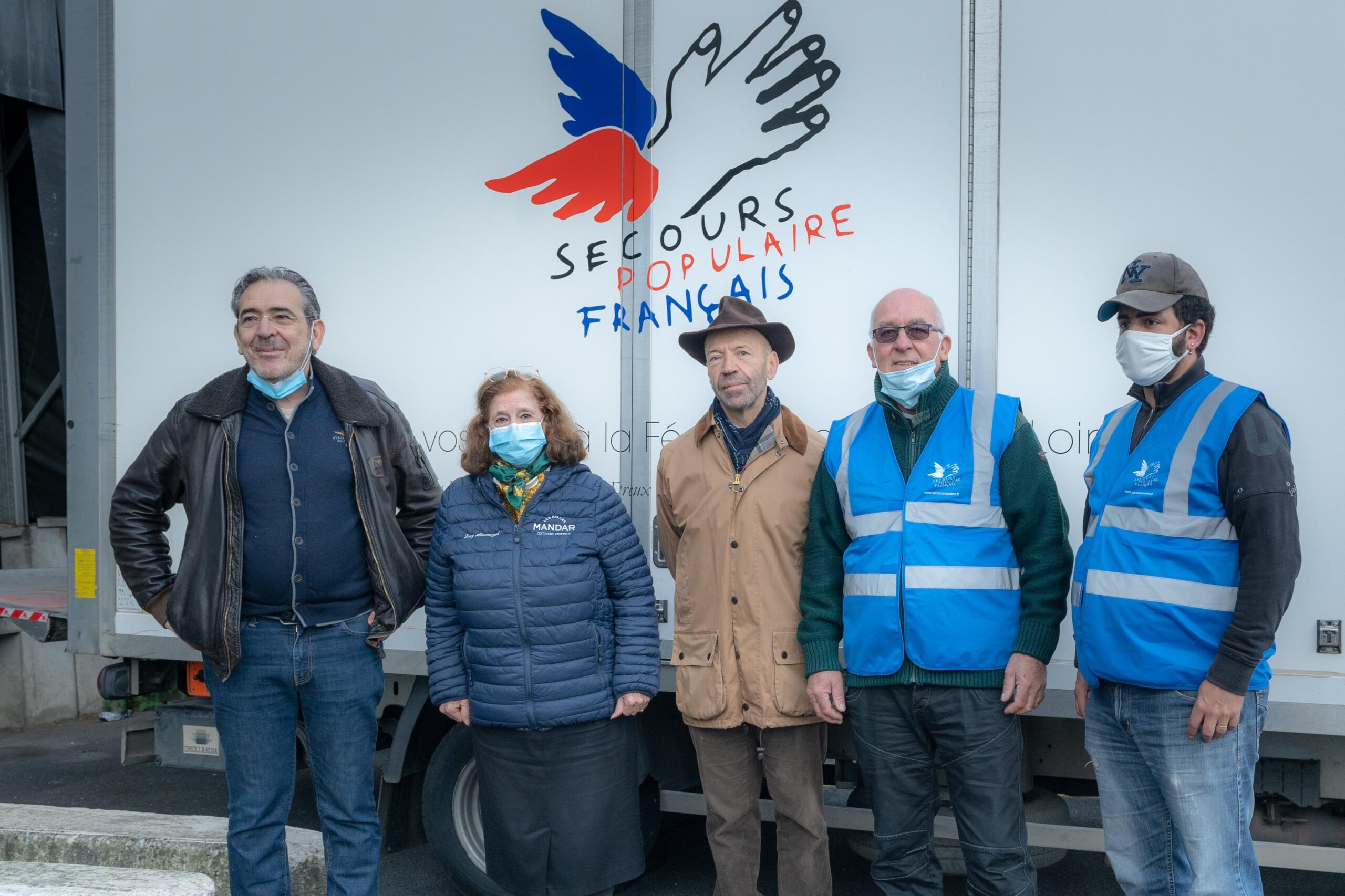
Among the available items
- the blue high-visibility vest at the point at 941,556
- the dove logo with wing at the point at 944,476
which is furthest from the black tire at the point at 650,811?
the dove logo with wing at the point at 944,476

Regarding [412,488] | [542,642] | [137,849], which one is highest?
[412,488]

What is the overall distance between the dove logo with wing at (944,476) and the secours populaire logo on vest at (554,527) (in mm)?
921

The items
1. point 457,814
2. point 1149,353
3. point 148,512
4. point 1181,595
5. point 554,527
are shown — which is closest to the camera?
point 1181,595

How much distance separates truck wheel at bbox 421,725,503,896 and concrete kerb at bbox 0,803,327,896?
43cm

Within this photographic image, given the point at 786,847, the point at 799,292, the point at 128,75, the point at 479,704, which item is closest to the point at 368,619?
the point at 479,704

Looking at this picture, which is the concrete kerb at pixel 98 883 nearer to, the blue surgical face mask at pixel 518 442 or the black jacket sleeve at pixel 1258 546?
the blue surgical face mask at pixel 518 442

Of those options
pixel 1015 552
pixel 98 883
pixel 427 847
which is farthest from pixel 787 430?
pixel 427 847

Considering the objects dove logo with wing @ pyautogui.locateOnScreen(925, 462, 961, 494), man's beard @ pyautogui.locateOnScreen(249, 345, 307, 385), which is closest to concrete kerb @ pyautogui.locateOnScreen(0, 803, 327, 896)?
man's beard @ pyautogui.locateOnScreen(249, 345, 307, 385)

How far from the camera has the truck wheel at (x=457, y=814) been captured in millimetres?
3744

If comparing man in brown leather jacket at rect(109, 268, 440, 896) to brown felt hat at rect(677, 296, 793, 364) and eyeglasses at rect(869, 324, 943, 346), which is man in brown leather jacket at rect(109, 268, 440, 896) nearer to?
brown felt hat at rect(677, 296, 793, 364)

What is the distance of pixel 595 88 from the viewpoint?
3398mm

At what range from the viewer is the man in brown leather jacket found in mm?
2855

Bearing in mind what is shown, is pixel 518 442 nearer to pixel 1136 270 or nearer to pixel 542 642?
pixel 542 642

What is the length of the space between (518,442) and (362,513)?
1.60ft
